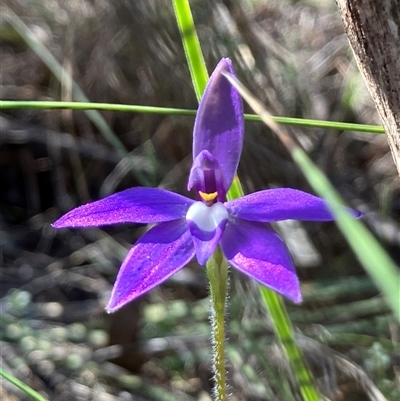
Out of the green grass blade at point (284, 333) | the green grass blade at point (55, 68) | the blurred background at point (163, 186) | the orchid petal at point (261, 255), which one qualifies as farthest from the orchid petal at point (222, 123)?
the green grass blade at point (55, 68)

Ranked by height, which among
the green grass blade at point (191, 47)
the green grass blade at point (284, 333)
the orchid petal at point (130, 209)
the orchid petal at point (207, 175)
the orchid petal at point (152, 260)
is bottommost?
the green grass blade at point (284, 333)

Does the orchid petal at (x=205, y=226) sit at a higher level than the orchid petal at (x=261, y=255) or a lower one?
higher

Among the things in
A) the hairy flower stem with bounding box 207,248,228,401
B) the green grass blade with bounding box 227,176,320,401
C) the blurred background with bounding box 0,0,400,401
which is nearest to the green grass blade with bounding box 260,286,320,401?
the green grass blade with bounding box 227,176,320,401

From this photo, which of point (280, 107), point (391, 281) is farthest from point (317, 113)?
point (391, 281)

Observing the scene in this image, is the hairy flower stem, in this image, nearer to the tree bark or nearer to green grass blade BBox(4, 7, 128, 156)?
the tree bark

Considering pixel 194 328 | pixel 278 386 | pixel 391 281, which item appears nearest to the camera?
pixel 391 281

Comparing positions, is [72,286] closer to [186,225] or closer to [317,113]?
[317,113]

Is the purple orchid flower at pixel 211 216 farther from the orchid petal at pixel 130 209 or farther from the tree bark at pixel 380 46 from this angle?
the tree bark at pixel 380 46
